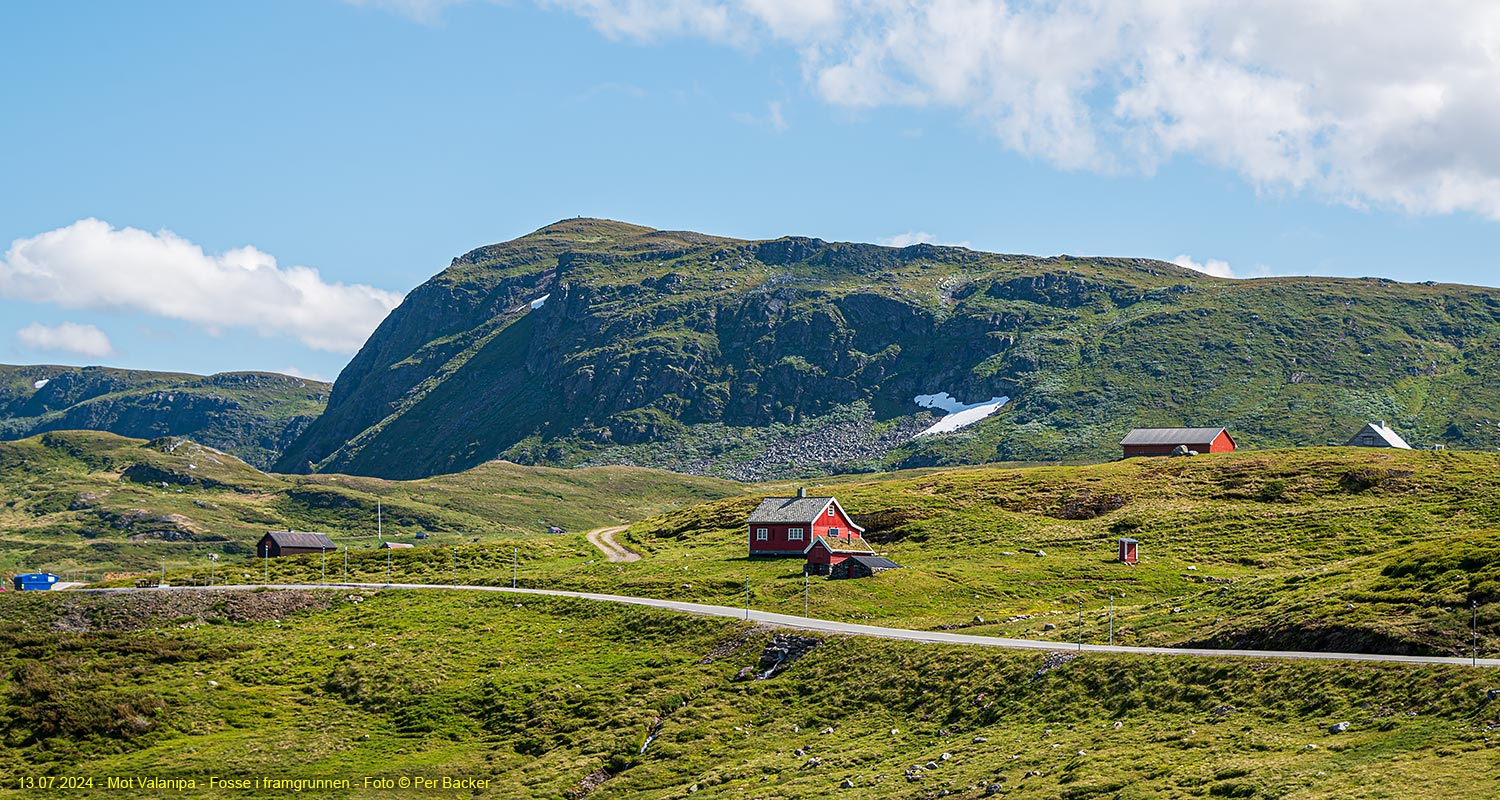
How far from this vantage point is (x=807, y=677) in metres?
68.9

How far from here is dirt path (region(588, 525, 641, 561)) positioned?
5251 inches

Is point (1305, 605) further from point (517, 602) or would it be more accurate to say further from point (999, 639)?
point (517, 602)

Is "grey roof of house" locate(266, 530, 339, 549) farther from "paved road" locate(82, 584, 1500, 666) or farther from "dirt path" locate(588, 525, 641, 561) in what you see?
"paved road" locate(82, 584, 1500, 666)

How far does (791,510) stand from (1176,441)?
7354 centimetres

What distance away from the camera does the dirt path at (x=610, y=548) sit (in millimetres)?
133375

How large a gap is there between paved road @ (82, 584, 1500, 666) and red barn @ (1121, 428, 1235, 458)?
311 ft

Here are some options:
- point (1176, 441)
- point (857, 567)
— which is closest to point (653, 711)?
point (857, 567)

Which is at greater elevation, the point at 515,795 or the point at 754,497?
the point at 754,497

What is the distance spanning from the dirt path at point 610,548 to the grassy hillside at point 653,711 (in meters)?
35.6

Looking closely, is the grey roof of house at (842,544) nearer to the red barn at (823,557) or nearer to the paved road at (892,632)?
the red barn at (823,557)

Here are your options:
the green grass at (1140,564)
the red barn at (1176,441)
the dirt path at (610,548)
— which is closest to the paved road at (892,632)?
the green grass at (1140,564)

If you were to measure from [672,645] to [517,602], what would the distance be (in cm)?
2204

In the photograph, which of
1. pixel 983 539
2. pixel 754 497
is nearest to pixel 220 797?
pixel 983 539

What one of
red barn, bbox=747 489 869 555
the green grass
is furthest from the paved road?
red barn, bbox=747 489 869 555
